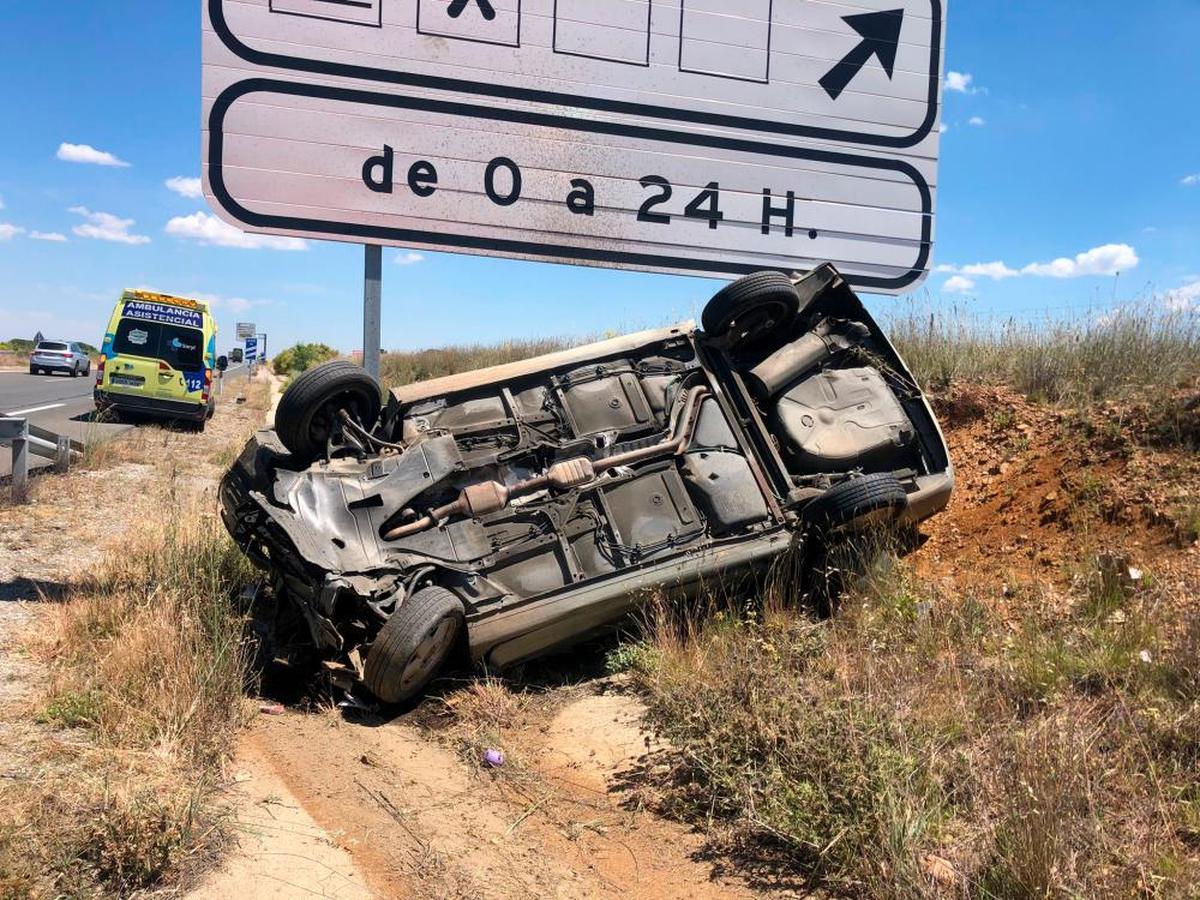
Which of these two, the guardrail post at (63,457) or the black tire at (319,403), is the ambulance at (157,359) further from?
the black tire at (319,403)

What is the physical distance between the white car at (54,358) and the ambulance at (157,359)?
23769 millimetres

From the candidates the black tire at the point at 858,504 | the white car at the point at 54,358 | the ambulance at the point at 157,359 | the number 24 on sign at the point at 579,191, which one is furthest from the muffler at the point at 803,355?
the white car at the point at 54,358

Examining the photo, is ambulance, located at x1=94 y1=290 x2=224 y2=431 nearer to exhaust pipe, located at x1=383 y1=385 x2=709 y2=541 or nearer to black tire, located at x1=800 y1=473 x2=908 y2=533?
exhaust pipe, located at x1=383 y1=385 x2=709 y2=541

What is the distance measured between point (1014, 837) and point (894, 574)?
2591 millimetres

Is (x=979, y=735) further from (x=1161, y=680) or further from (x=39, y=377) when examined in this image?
(x=39, y=377)

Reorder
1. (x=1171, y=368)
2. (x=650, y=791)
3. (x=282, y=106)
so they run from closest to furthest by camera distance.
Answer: (x=650, y=791) < (x=282, y=106) < (x=1171, y=368)

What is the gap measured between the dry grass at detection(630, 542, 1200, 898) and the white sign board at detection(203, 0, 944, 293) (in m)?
2.98

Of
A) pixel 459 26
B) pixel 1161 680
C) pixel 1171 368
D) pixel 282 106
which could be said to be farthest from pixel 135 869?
pixel 1171 368

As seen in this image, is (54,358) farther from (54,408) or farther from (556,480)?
(556,480)

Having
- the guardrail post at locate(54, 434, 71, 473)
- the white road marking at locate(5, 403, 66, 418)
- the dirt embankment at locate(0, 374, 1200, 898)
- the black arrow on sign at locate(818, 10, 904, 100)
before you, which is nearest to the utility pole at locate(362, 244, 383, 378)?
the dirt embankment at locate(0, 374, 1200, 898)

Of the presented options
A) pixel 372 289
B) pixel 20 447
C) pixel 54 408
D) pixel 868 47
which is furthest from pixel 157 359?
pixel 868 47

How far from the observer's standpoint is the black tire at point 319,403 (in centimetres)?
495

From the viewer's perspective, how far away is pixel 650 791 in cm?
353

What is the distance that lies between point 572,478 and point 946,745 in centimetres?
251
